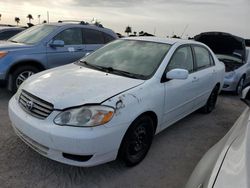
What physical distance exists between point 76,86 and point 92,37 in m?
3.98

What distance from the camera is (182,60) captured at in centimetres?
409

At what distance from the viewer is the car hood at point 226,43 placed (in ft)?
26.8

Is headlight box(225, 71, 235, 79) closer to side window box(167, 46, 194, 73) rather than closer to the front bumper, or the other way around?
side window box(167, 46, 194, 73)

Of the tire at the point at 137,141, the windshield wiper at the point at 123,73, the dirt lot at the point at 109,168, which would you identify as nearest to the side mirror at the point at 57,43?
the dirt lot at the point at 109,168

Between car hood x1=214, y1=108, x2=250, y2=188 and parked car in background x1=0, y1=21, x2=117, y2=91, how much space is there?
471cm

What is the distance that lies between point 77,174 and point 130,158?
65 centimetres

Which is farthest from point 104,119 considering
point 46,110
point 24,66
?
point 24,66

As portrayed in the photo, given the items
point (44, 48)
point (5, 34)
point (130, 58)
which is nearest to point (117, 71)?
point (130, 58)

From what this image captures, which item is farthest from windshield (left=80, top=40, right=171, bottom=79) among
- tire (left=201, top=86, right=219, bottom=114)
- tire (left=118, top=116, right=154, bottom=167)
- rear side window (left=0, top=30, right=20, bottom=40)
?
rear side window (left=0, top=30, right=20, bottom=40)

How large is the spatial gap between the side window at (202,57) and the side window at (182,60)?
10.3 inches

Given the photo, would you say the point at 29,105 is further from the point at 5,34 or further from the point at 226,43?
the point at 226,43

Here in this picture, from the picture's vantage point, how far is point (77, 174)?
2.97 m

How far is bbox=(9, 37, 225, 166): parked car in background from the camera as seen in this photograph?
8.52 feet

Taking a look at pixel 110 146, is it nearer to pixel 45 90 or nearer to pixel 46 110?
pixel 46 110
